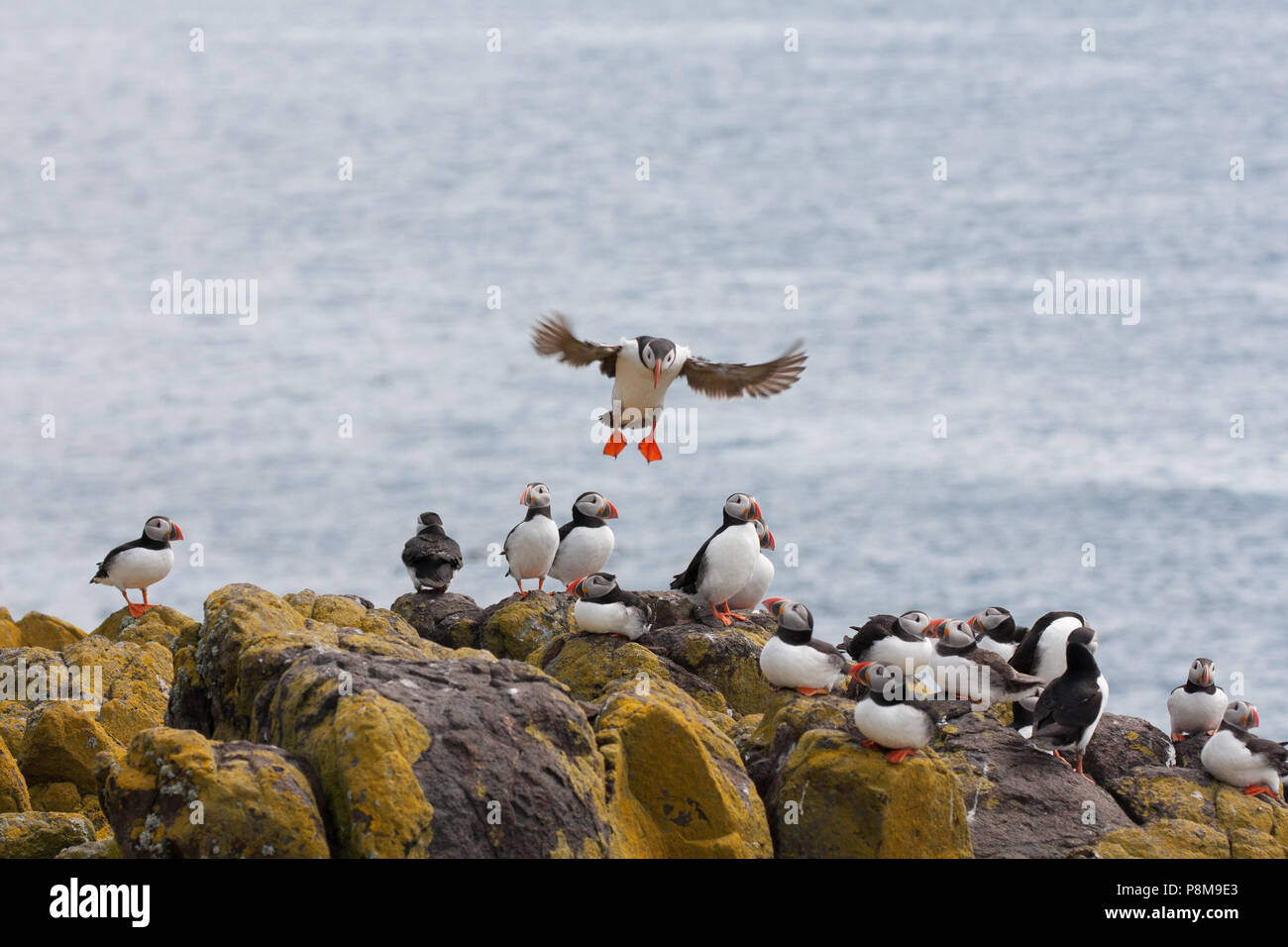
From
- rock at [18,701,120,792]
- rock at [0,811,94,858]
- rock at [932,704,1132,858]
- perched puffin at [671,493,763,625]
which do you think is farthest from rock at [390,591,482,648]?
rock at [932,704,1132,858]

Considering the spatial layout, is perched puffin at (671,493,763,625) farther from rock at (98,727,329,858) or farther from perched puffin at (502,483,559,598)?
rock at (98,727,329,858)

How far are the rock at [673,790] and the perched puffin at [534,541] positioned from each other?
5592 mm

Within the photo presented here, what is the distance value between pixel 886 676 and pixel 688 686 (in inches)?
161

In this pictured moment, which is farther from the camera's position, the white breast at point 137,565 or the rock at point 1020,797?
the white breast at point 137,565

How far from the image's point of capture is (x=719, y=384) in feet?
62.4

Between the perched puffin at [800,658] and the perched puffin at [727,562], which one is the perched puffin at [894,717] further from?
the perched puffin at [727,562]

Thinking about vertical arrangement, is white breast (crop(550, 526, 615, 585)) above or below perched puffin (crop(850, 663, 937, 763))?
above

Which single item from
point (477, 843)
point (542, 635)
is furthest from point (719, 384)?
point (477, 843)

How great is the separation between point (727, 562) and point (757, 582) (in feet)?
2.48

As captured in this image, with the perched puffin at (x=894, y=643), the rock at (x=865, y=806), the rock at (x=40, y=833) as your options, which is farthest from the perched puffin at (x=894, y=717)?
the rock at (x=40, y=833)

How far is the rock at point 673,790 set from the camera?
1117cm

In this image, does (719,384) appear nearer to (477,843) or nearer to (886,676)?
(886,676)

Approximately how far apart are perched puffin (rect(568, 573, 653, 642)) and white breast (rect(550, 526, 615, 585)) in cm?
225

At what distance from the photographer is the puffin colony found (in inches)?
505
